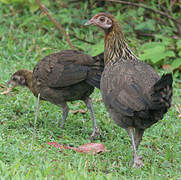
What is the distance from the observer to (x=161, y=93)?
479cm

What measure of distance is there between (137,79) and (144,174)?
1.08 meters

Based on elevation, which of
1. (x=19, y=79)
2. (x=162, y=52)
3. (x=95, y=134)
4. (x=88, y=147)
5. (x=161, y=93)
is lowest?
(x=162, y=52)

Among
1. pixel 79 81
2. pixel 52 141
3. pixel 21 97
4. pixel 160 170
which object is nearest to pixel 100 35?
pixel 21 97

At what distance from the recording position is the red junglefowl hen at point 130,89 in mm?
4867

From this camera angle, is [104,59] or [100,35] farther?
[100,35]

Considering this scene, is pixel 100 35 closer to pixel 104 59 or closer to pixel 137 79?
pixel 104 59

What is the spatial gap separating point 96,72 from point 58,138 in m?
1.06

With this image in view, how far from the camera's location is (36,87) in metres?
6.81

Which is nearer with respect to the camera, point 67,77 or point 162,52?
point 67,77

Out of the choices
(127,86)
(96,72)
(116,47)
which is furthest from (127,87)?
(96,72)

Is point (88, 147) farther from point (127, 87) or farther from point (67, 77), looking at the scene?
point (67, 77)

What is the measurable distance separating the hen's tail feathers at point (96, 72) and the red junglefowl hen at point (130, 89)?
0.99ft

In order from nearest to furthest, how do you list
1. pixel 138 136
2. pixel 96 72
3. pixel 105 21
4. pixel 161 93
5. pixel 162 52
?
pixel 161 93 → pixel 138 136 → pixel 105 21 → pixel 96 72 → pixel 162 52

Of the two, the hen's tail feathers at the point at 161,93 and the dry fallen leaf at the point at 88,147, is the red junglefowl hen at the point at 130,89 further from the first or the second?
the dry fallen leaf at the point at 88,147
